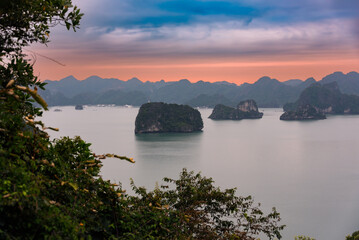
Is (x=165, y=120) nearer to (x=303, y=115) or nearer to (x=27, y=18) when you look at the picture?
(x=303, y=115)

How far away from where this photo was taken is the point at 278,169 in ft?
214

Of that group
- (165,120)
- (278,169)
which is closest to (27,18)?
(278,169)

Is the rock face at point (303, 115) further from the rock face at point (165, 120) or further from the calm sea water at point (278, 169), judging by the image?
the rock face at point (165, 120)

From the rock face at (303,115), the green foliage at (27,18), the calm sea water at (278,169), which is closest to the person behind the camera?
the green foliage at (27,18)

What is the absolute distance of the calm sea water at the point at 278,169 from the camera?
40.8 m

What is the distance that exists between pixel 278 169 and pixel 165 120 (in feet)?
231

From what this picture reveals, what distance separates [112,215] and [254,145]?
308ft

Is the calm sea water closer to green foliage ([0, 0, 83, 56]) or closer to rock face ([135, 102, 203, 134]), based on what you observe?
rock face ([135, 102, 203, 134])

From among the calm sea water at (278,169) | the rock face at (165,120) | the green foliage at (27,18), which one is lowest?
the calm sea water at (278,169)

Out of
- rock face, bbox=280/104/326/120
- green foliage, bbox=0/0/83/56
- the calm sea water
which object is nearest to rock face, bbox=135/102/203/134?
the calm sea water

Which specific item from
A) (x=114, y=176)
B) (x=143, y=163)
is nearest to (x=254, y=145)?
(x=143, y=163)

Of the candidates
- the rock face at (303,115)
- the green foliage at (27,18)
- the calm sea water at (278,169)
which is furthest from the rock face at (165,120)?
the green foliage at (27,18)

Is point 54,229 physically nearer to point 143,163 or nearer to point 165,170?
point 165,170

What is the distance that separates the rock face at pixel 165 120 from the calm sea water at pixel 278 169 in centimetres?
1463
